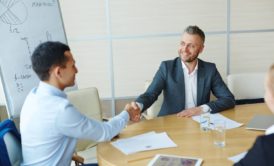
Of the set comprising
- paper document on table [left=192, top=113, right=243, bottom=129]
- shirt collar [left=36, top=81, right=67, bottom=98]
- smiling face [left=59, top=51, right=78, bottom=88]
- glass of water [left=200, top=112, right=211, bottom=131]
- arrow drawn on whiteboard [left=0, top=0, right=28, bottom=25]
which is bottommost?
paper document on table [left=192, top=113, right=243, bottom=129]

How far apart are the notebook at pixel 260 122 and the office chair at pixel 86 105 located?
1090 mm

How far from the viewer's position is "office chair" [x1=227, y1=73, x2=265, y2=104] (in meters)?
2.96

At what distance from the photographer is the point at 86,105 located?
2.58 meters

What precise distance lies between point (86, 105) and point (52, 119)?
89 centimetres

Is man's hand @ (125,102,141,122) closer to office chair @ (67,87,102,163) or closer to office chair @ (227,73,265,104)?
office chair @ (67,87,102,163)

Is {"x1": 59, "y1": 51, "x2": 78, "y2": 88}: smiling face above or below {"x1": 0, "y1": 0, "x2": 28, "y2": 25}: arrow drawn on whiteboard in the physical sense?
below

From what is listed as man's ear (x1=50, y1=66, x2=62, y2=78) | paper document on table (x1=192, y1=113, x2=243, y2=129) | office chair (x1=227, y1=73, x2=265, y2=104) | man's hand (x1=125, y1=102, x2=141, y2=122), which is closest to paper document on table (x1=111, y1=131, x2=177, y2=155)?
man's hand (x1=125, y1=102, x2=141, y2=122)

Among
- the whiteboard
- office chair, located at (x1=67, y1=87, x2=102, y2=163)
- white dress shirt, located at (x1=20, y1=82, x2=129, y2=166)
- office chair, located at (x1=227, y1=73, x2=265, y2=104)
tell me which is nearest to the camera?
white dress shirt, located at (x1=20, y1=82, x2=129, y2=166)

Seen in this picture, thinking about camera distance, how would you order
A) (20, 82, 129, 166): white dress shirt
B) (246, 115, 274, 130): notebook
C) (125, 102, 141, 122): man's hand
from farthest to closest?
(125, 102, 141, 122): man's hand, (246, 115, 274, 130): notebook, (20, 82, 129, 166): white dress shirt

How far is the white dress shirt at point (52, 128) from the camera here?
66.7 inches

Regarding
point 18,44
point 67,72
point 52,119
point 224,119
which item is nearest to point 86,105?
point 18,44

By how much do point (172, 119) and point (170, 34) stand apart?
157cm

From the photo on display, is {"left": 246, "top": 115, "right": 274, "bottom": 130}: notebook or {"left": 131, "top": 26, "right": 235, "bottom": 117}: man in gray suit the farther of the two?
{"left": 131, "top": 26, "right": 235, "bottom": 117}: man in gray suit

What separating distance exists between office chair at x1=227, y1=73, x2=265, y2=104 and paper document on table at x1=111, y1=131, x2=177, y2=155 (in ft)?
3.82
